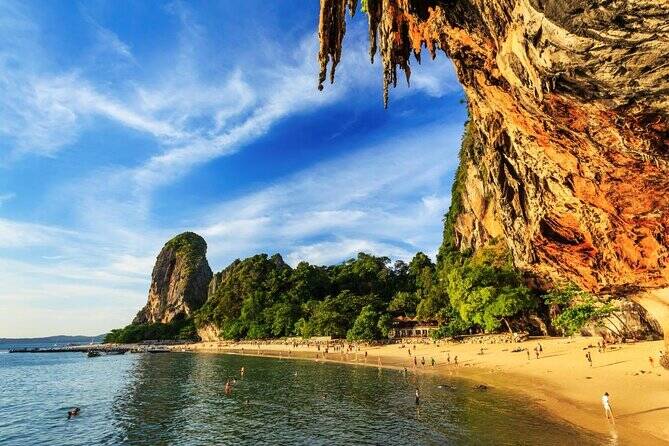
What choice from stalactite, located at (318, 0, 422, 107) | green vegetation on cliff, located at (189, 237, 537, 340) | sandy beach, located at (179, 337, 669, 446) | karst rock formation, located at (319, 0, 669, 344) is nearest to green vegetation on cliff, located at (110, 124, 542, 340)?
green vegetation on cliff, located at (189, 237, 537, 340)

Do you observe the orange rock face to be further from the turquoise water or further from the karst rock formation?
the turquoise water

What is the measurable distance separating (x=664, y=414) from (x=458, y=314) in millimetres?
45213

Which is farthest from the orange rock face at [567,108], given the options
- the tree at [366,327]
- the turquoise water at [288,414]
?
the tree at [366,327]

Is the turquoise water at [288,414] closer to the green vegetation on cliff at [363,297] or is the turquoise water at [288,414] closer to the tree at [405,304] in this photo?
the green vegetation on cliff at [363,297]

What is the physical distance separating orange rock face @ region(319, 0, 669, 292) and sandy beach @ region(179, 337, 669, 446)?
6965mm

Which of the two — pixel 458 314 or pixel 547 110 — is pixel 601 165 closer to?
pixel 547 110

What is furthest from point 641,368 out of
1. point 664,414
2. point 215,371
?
point 215,371

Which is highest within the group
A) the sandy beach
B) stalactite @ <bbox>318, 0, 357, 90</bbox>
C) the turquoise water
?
stalactite @ <bbox>318, 0, 357, 90</bbox>

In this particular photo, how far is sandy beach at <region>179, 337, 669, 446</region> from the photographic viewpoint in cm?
2033

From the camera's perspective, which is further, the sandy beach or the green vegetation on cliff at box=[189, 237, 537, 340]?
the green vegetation on cliff at box=[189, 237, 537, 340]

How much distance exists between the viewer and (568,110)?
1186 cm

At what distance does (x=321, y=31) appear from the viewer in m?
17.9

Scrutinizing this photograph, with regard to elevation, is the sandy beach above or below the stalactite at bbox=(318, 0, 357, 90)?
below

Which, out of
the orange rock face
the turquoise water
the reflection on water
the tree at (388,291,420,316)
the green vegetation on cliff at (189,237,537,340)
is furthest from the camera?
the tree at (388,291,420,316)
